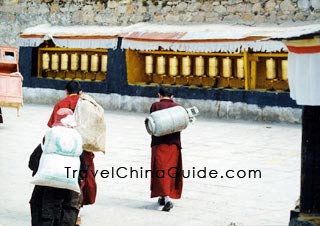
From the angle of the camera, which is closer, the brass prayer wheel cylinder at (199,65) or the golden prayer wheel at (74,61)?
the brass prayer wheel cylinder at (199,65)

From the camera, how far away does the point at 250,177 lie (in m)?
10.7

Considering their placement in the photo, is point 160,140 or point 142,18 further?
point 142,18

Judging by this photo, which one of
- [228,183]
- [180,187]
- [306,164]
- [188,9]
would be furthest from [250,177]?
[188,9]

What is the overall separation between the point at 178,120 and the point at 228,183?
6.69 feet

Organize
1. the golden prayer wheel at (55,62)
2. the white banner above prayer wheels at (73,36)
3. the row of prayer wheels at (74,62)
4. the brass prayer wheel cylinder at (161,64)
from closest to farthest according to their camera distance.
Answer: the brass prayer wheel cylinder at (161,64) < the white banner above prayer wheels at (73,36) < the row of prayer wheels at (74,62) < the golden prayer wheel at (55,62)

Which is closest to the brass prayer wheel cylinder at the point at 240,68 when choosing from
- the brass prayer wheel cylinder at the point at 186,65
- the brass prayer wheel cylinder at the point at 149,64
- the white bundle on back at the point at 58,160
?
the brass prayer wheel cylinder at the point at 186,65

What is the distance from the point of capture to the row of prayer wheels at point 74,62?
21.7 meters

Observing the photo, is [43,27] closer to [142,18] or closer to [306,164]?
[142,18]

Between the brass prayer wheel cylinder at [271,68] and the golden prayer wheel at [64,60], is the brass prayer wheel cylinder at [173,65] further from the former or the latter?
the golden prayer wheel at [64,60]

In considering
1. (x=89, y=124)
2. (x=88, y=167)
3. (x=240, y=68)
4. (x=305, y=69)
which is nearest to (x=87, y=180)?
(x=88, y=167)

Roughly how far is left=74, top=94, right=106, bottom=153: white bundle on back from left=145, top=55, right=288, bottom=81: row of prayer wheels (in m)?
11.0

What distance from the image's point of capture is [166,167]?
28.6 ft

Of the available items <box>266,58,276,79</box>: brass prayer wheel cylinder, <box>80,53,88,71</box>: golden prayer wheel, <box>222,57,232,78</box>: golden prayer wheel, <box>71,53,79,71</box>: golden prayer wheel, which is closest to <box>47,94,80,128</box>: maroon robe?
<box>266,58,276,79</box>: brass prayer wheel cylinder

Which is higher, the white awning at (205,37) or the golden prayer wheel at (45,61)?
the white awning at (205,37)
